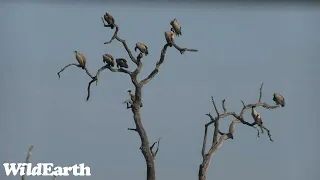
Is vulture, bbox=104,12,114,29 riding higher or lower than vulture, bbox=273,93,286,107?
higher

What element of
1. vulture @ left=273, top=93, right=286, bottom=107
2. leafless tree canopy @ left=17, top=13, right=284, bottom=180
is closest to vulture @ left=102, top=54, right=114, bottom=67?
leafless tree canopy @ left=17, top=13, right=284, bottom=180

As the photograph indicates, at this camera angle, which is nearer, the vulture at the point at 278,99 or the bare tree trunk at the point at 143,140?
the bare tree trunk at the point at 143,140

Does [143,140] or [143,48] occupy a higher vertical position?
[143,48]

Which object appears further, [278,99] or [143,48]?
[278,99]

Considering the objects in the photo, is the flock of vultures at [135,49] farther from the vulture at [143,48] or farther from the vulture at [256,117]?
the vulture at [256,117]

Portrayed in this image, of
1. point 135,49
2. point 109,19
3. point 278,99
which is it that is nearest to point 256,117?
point 278,99

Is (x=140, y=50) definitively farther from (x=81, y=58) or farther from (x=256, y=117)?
(x=256, y=117)

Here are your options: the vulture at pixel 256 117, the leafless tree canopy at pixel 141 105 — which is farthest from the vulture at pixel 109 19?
the vulture at pixel 256 117

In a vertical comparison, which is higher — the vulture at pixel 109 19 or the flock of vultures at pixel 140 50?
the vulture at pixel 109 19

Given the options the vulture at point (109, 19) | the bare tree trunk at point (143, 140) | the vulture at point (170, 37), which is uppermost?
the vulture at point (109, 19)

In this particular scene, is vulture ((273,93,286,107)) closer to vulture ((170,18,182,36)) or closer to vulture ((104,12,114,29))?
vulture ((170,18,182,36))

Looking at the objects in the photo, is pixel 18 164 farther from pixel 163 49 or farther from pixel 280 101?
pixel 280 101

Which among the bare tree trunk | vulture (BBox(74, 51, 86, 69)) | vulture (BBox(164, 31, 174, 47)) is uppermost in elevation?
vulture (BBox(164, 31, 174, 47))

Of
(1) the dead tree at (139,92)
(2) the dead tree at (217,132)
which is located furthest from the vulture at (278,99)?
(1) the dead tree at (139,92)
